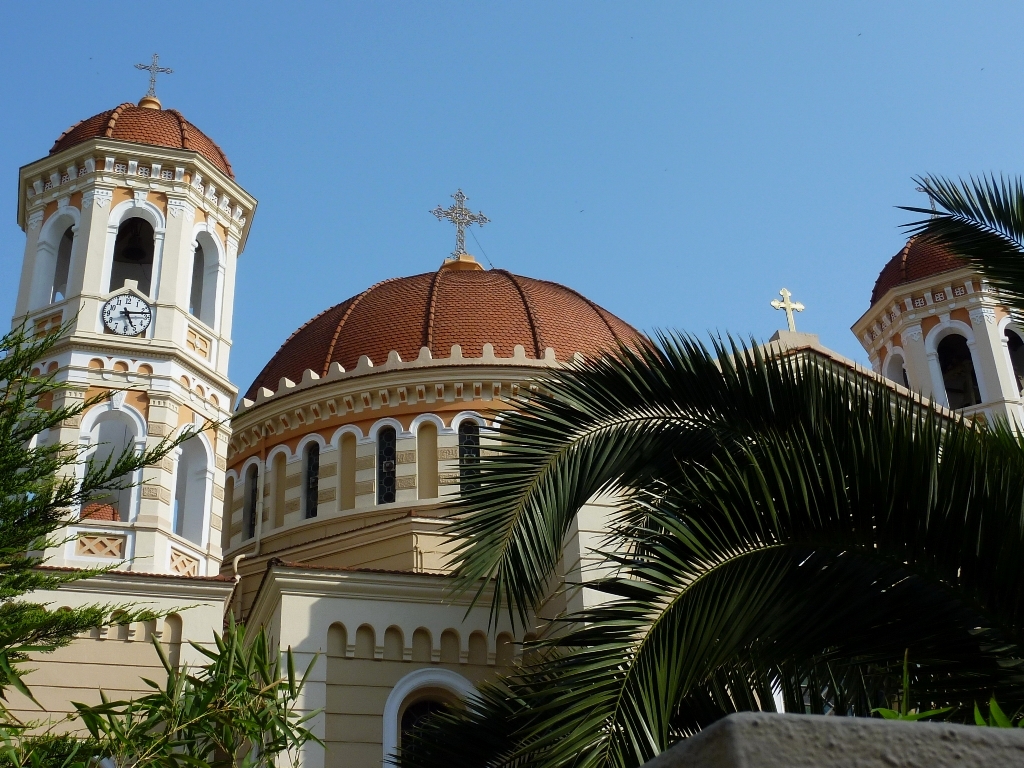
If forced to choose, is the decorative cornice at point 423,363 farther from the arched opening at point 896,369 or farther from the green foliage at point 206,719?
the green foliage at point 206,719

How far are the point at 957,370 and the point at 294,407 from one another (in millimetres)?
15845

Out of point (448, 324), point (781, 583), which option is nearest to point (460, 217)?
point (448, 324)

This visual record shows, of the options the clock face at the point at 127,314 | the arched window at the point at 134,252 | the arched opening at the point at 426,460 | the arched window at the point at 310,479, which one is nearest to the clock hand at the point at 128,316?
the clock face at the point at 127,314

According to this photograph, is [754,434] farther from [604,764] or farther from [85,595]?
[85,595]

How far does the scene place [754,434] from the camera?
803 centimetres

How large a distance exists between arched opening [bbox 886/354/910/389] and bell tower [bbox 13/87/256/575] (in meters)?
15.7

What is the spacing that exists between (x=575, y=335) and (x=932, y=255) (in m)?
9.46

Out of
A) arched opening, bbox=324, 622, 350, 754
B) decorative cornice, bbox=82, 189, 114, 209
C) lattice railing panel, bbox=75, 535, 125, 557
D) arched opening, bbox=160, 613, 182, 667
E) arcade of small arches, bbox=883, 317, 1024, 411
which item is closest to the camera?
arched opening, bbox=324, 622, 350, 754

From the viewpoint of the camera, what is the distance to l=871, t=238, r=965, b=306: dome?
2959 cm

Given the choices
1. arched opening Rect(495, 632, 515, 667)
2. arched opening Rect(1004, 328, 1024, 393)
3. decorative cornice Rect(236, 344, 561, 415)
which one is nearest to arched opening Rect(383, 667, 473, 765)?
arched opening Rect(495, 632, 515, 667)

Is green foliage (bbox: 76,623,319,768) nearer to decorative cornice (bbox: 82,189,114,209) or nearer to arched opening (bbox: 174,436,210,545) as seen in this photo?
arched opening (bbox: 174,436,210,545)

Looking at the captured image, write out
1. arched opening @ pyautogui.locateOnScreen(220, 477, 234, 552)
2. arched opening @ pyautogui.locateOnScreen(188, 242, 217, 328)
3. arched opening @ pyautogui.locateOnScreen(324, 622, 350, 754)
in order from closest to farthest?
arched opening @ pyautogui.locateOnScreen(324, 622, 350, 754) → arched opening @ pyautogui.locateOnScreen(188, 242, 217, 328) → arched opening @ pyautogui.locateOnScreen(220, 477, 234, 552)

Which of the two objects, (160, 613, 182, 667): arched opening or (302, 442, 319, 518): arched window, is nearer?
(160, 613, 182, 667): arched opening

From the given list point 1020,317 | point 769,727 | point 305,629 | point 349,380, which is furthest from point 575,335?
point 769,727
